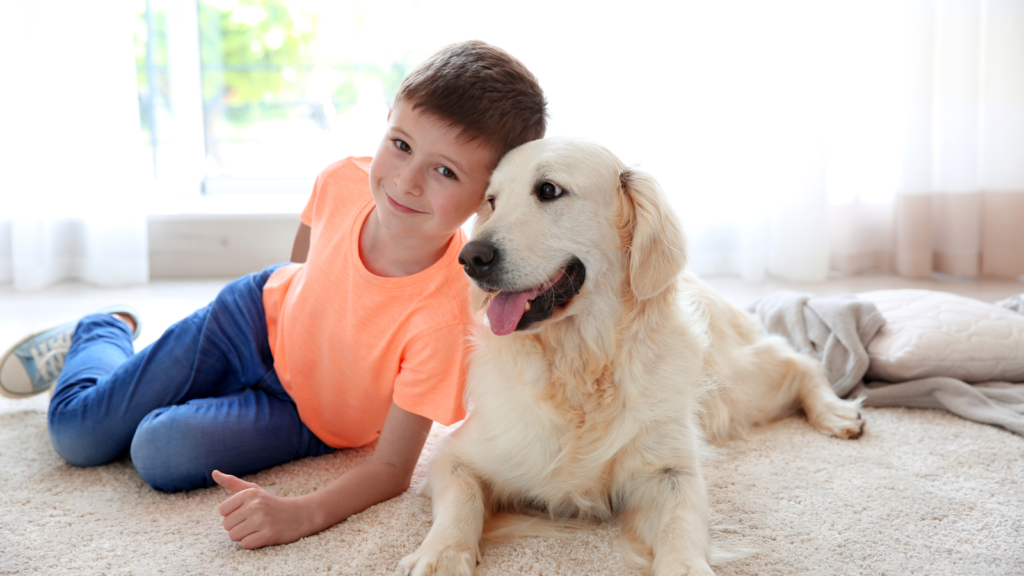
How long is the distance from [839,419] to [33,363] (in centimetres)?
211

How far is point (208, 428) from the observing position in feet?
4.84

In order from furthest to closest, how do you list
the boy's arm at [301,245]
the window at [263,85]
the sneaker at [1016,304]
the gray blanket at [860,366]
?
the window at [263,85] < the sneaker at [1016,304] < the boy's arm at [301,245] < the gray blanket at [860,366]

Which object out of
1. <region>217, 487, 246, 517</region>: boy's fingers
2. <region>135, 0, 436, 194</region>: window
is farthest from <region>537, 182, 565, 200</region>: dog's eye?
<region>135, 0, 436, 194</region>: window

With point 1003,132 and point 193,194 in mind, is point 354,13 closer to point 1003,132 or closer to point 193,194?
point 193,194

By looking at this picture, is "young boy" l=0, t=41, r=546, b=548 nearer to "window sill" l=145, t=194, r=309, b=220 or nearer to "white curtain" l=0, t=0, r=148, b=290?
"white curtain" l=0, t=0, r=148, b=290

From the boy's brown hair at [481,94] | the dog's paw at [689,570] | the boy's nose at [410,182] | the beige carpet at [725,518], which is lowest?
the beige carpet at [725,518]

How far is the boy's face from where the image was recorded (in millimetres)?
1334

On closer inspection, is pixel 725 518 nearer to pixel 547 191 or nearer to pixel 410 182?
pixel 547 191

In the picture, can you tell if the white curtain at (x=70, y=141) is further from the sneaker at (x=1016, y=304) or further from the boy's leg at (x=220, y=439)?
the sneaker at (x=1016, y=304)

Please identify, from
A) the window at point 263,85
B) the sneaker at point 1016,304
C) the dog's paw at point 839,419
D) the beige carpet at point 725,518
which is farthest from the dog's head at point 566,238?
the window at point 263,85

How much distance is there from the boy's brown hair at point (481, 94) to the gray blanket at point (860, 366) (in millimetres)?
1166

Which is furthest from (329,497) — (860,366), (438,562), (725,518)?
(860,366)

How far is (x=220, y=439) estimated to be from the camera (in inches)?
58.2

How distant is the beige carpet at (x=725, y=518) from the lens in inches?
46.0
